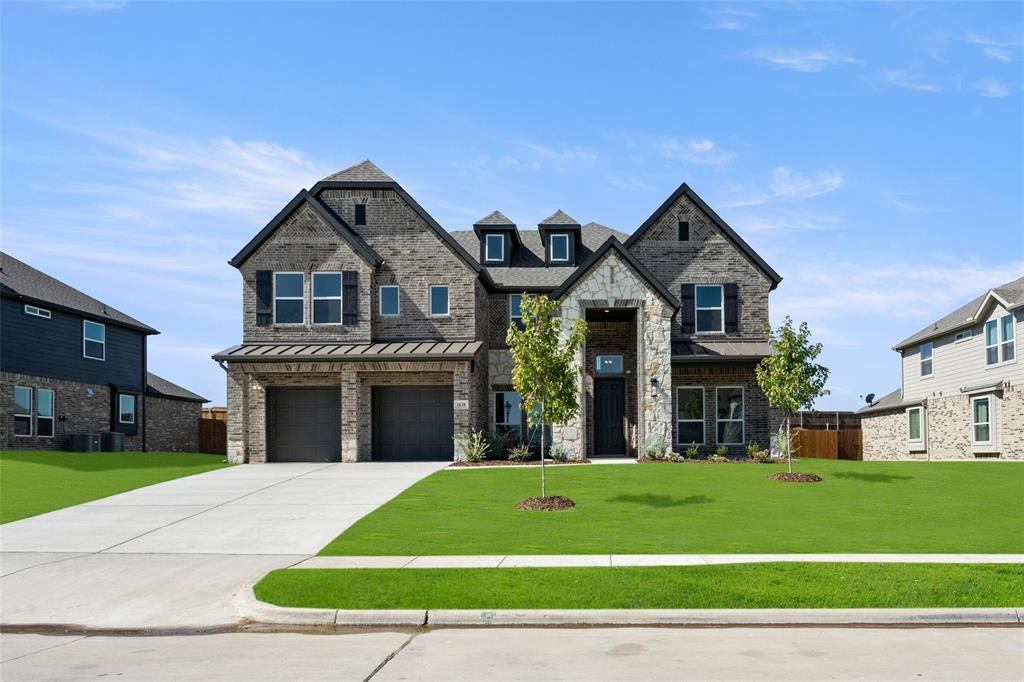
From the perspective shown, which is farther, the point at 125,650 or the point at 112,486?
the point at 112,486

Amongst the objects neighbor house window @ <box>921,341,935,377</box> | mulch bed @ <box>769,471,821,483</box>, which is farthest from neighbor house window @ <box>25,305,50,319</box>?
neighbor house window @ <box>921,341,935,377</box>

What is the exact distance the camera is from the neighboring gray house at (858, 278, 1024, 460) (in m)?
33.3

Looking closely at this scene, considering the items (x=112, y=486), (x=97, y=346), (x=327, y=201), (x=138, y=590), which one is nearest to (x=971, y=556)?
(x=138, y=590)

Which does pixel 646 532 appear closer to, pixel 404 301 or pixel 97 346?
pixel 404 301

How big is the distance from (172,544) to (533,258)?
885 inches

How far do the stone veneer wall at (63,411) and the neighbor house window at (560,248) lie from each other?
20075mm

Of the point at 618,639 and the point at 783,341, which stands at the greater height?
the point at 783,341

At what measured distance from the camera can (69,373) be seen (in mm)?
35719

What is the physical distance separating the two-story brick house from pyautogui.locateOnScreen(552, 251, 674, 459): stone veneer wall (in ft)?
0.23

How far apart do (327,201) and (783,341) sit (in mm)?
17089

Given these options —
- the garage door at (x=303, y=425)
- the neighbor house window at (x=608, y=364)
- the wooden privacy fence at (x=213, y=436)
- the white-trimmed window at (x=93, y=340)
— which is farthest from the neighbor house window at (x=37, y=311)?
the neighbor house window at (x=608, y=364)

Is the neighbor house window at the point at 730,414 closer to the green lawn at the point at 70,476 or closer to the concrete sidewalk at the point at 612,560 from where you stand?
the green lawn at the point at 70,476

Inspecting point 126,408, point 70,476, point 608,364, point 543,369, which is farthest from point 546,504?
point 126,408

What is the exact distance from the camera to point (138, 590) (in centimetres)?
1212
